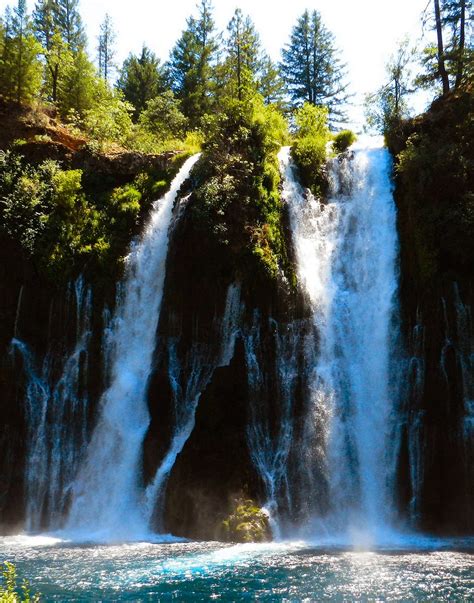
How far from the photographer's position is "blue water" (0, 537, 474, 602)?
39.1 ft

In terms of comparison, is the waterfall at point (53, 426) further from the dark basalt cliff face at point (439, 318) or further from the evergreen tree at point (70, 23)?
the evergreen tree at point (70, 23)

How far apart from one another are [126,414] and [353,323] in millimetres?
8389

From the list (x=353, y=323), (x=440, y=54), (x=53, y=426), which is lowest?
(x=53, y=426)

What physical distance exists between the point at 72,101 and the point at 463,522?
34343mm

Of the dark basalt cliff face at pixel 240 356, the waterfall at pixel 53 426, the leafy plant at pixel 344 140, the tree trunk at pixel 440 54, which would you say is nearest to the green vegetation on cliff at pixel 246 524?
the dark basalt cliff face at pixel 240 356

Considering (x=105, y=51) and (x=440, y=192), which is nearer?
(x=440, y=192)

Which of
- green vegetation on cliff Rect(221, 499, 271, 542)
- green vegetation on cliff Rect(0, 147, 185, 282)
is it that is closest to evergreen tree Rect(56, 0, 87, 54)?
green vegetation on cliff Rect(0, 147, 185, 282)

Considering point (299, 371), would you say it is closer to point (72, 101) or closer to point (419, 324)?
point (419, 324)

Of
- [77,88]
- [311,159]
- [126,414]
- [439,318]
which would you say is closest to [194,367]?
[126,414]

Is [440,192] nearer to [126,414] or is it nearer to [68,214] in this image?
[126,414]

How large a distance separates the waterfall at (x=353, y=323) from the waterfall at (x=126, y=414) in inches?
216

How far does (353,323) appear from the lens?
21.5m

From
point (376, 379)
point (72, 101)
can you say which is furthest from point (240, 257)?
point (72, 101)

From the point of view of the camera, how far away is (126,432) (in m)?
21.2
